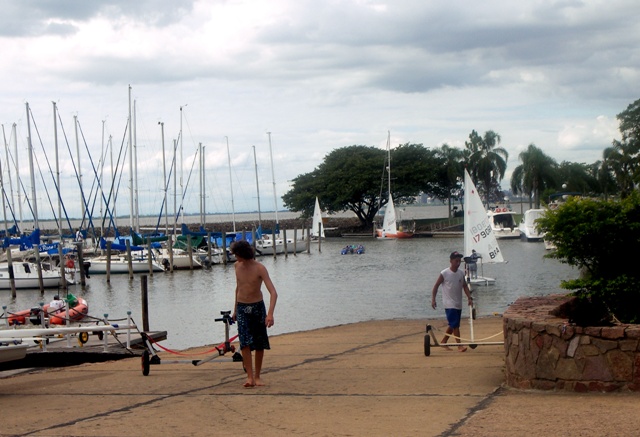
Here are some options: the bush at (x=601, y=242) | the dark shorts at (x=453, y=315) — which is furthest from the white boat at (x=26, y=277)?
the bush at (x=601, y=242)

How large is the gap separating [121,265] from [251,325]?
156 feet

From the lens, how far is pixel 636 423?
739cm

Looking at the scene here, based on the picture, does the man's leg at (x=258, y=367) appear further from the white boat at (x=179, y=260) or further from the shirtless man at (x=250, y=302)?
the white boat at (x=179, y=260)

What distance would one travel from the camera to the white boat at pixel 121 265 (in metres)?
56.2

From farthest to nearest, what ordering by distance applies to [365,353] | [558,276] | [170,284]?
[170,284] < [558,276] < [365,353]

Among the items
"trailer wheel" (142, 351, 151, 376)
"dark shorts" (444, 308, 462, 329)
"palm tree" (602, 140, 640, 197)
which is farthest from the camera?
"palm tree" (602, 140, 640, 197)

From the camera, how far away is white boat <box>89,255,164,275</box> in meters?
56.2

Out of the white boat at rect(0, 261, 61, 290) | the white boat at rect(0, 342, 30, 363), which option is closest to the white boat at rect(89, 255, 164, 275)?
the white boat at rect(0, 261, 61, 290)

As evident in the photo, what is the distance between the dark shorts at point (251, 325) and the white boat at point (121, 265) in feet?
153

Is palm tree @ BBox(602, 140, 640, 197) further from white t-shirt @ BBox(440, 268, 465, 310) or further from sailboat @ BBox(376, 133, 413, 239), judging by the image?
white t-shirt @ BBox(440, 268, 465, 310)

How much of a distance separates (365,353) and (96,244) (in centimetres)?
5626

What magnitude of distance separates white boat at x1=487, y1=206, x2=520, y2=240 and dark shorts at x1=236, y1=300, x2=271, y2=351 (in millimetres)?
72491

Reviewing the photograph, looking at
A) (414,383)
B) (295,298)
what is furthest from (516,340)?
(295,298)

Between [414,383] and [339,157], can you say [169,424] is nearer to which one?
[414,383]
